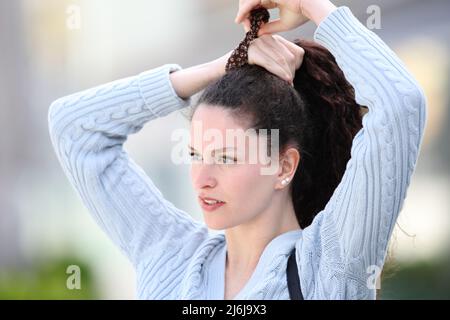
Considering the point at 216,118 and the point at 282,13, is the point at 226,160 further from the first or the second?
the point at 282,13

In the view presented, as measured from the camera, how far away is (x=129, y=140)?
3.22 meters

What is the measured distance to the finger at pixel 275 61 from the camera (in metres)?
1.50

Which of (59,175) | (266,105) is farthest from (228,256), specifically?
(59,175)

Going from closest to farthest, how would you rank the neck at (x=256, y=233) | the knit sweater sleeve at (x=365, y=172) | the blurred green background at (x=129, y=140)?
the knit sweater sleeve at (x=365, y=172), the neck at (x=256, y=233), the blurred green background at (x=129, y=140)

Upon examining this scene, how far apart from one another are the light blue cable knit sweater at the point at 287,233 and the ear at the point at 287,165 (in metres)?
0.10

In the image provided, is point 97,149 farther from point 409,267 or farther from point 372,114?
point 409,267

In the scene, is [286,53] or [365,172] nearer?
[365,172]

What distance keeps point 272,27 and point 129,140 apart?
1.79 meters

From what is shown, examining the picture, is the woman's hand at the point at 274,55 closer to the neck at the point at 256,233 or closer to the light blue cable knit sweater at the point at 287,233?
the light blue cable knit sweater at the point at 287,233

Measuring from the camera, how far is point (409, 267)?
2.78m

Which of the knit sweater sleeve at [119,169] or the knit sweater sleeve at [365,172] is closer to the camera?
the knit sweater sleeve at [365,172]

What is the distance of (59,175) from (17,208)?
30 cm

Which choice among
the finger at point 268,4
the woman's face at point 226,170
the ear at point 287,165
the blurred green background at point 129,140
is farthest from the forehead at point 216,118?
the blurred green background at point 129,140

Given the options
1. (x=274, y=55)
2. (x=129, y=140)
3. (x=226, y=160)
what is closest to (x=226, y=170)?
(x=226, y=160)
